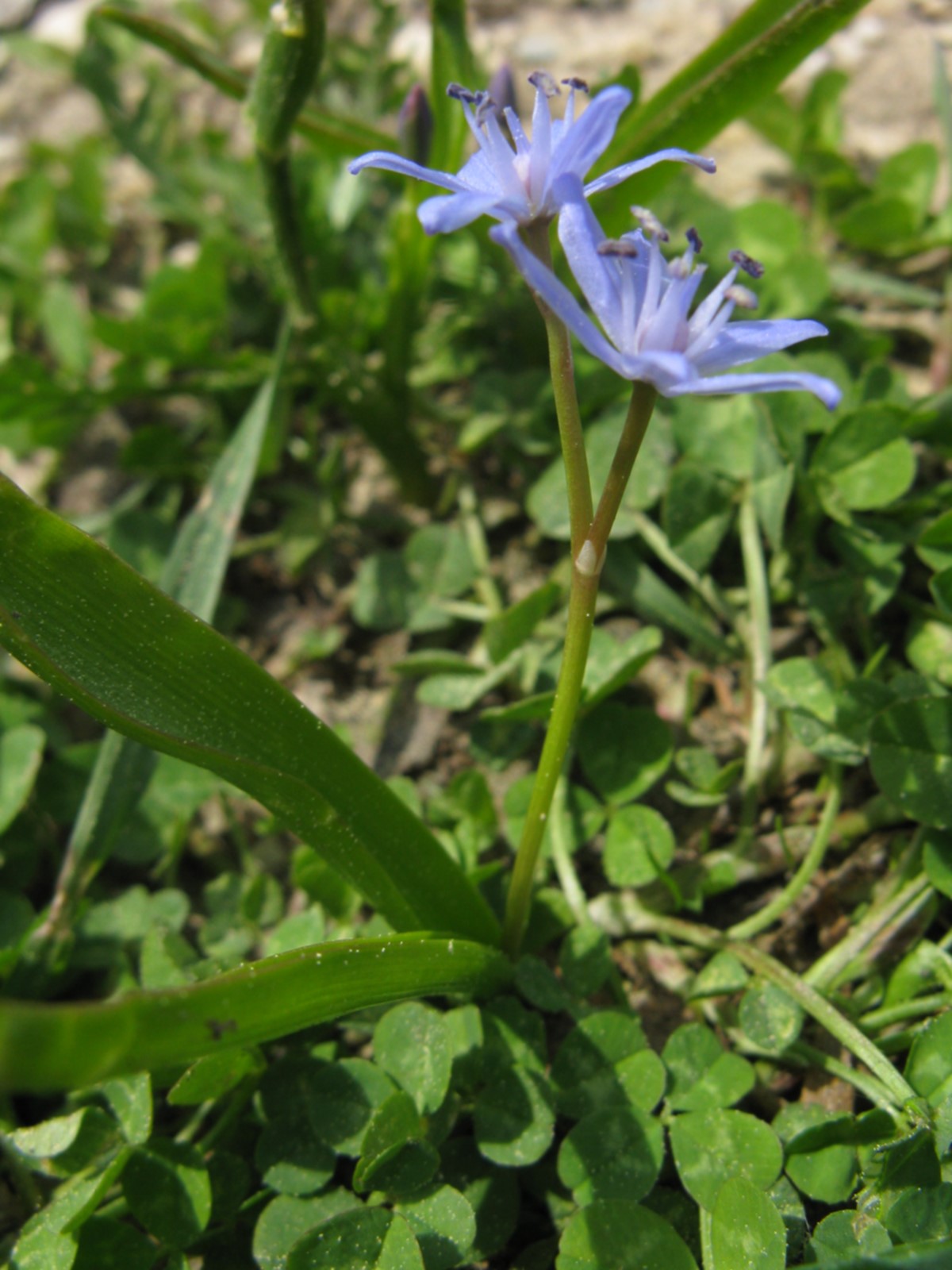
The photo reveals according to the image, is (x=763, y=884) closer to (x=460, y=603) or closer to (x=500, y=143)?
(x=460, y=603)

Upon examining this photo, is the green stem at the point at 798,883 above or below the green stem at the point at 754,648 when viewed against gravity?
below

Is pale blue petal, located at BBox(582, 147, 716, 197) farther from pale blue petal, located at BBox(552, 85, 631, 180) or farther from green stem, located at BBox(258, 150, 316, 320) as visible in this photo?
green stem, located at BBox(258, 150, 316, 320)

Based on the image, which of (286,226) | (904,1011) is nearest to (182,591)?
(286,226)

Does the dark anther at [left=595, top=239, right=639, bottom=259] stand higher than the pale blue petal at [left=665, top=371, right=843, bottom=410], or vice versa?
the dark anther at [left=595, top=239, right=639, bottom=259]

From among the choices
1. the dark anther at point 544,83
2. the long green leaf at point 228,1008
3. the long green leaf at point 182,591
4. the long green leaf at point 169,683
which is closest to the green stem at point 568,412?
the dark anther at point 544,83

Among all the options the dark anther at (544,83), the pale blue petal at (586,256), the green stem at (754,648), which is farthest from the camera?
the green stem at (754,648)

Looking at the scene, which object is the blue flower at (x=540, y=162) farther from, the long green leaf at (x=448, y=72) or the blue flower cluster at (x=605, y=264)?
the long green leaf at (x=448, y=72)

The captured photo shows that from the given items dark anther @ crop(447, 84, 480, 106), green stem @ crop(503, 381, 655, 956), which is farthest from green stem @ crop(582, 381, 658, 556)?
dark anther @ crop(447, 84, 480, 106)
